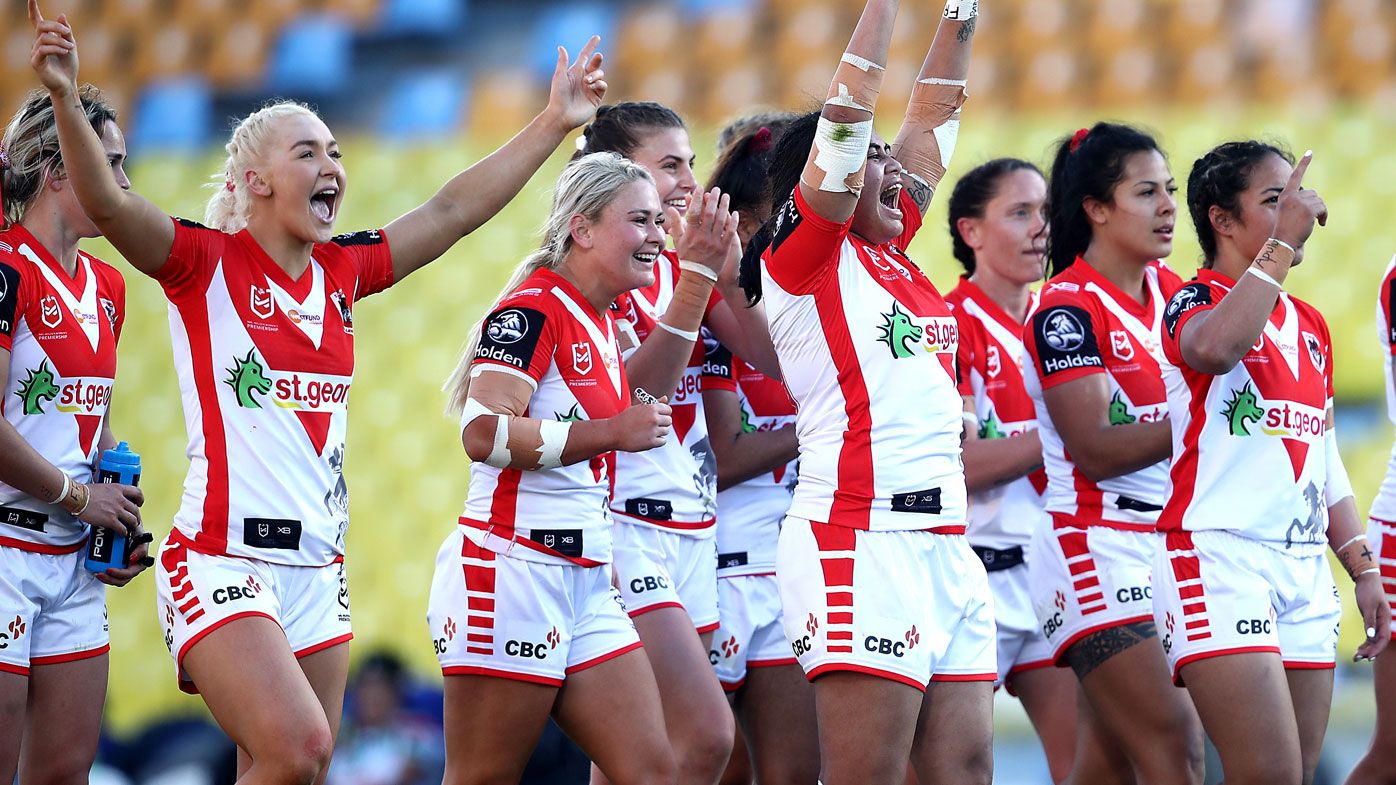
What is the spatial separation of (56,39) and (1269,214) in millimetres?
3257

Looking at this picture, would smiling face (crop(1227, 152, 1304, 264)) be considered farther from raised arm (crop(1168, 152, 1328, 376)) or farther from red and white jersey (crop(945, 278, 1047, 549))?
red and white jersey (crop(945, 278, 1047, 549))

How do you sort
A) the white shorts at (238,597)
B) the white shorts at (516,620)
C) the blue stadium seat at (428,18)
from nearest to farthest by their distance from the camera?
the white shorts at (238,597), the white shorts at (516,620), the blue stadium seat at (428,18)

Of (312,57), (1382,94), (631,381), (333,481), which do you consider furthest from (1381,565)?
(312,57)

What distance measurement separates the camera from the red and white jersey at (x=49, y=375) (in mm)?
4211

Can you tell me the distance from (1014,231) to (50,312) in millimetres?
3259

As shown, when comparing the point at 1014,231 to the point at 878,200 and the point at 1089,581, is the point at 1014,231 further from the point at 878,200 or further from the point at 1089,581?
the point at 878,200

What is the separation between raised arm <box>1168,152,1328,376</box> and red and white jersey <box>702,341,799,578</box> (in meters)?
1.42

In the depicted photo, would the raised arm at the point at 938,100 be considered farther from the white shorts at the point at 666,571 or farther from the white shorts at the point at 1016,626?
the white shorts at the point at 1016,626

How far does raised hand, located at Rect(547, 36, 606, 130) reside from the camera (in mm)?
4594

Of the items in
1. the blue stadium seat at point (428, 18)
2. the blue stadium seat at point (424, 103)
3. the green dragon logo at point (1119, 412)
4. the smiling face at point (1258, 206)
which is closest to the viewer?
the smiling face at point (1258, 206)

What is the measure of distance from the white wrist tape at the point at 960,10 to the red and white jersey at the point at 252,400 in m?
1.94

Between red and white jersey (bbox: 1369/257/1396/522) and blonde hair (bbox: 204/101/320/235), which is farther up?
blonde hair (bbox: 204/101/320/235)

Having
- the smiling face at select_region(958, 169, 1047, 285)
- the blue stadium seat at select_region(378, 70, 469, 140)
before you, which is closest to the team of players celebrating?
the smiling face at select_region(958, 169, 1047, 285)

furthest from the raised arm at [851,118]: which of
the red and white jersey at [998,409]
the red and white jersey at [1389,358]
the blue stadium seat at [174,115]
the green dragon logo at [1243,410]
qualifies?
the blue stadium seat at [174,115]
